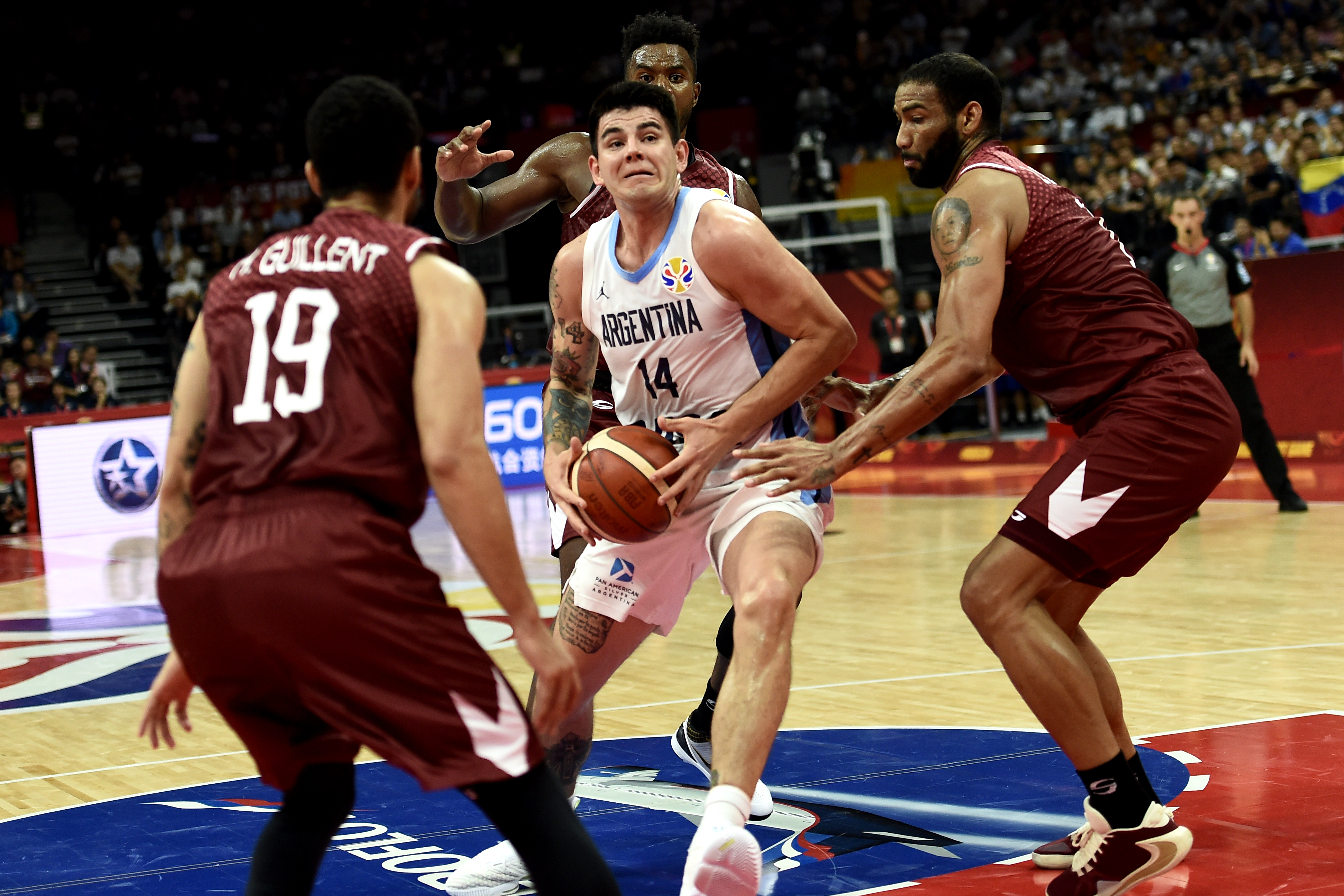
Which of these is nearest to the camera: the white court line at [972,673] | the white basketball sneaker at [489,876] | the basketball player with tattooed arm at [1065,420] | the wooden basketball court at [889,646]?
the basketball player with tattooed arm at [1065,420]

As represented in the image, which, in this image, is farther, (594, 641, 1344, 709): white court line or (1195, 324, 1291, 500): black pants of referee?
A: (1195, 324, 1291, 500): black pants of referee

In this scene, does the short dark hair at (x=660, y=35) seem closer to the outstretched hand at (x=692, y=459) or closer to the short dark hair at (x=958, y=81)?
the short dark hair at (x=958, y=81)

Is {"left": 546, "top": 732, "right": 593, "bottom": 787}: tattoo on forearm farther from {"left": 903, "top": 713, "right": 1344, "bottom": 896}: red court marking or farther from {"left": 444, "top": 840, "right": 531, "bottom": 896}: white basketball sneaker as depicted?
{"left": 903, "top": 713, "right": 1344, "bottom": 896}: red court marking

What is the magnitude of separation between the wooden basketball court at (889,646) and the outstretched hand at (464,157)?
2.21 metres

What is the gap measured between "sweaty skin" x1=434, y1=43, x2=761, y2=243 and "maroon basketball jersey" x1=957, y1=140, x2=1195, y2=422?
1058 millimetres

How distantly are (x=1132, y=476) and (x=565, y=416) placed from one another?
1582mm

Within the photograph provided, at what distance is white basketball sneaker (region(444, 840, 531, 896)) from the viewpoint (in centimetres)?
381

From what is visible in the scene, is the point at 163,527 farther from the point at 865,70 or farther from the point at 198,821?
the point at 865,70

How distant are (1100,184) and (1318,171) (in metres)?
2.25

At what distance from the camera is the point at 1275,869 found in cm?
365

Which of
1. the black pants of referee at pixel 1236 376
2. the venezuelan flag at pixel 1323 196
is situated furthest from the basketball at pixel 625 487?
the venezuelan flag at pixel 1323 196

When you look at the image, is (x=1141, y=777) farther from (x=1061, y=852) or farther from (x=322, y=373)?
(x=322, y=373)

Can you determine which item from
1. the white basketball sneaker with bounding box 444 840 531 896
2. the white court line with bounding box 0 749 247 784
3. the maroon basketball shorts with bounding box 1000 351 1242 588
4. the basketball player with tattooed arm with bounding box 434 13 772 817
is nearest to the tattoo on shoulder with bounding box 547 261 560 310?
the basketball player with tattooed arm with bounding box 434 13 772 817

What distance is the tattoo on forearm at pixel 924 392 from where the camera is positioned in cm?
370
